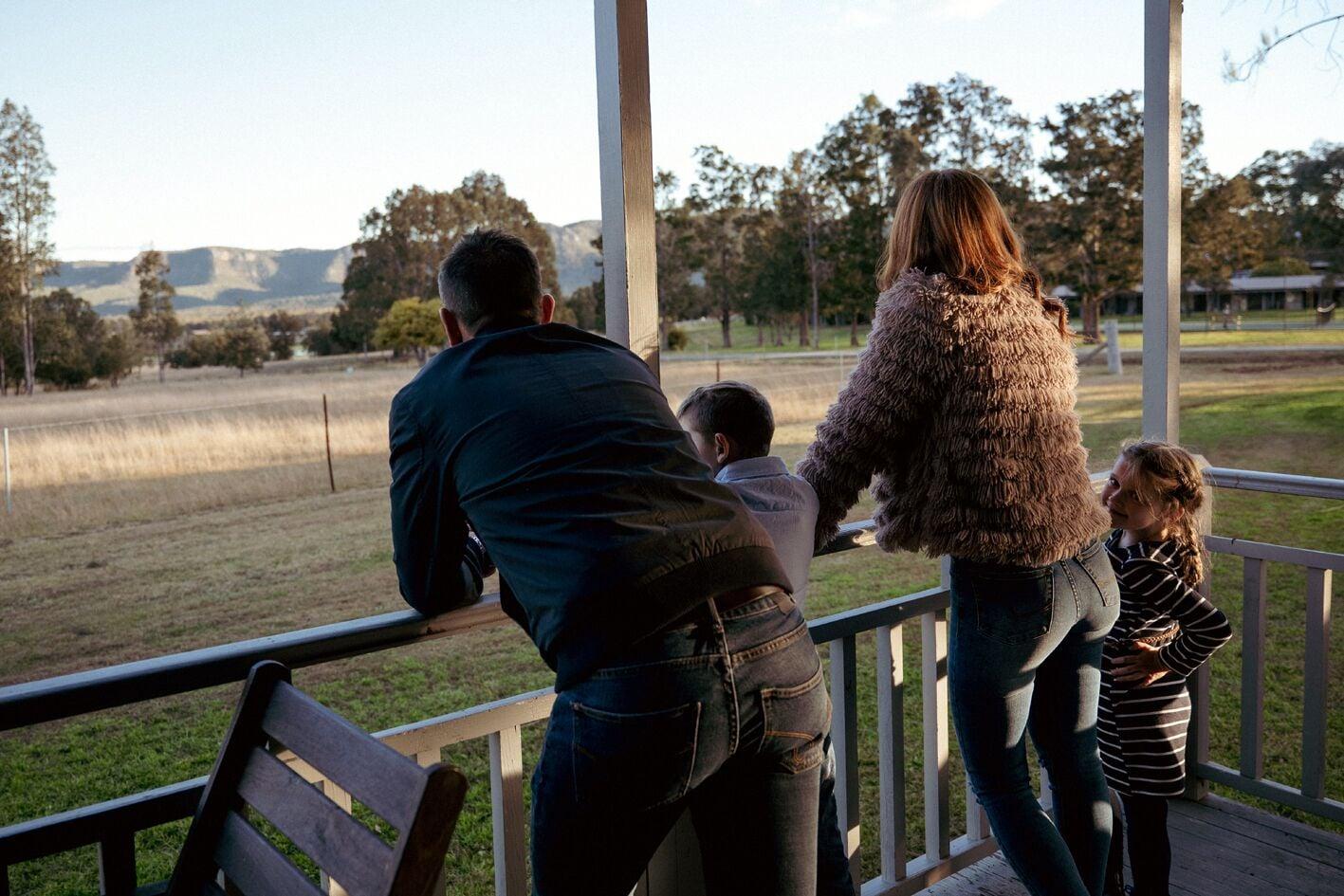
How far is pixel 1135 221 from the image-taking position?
60.2 ft

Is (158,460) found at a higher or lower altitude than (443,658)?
higher

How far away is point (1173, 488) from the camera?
6.30 feet

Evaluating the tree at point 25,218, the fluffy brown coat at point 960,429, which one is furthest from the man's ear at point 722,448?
the tree at point 25,218

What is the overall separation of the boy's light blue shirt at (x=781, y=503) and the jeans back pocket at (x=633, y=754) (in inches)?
16.4

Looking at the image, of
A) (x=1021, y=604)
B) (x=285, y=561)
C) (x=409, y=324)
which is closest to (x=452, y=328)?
(x=1021, y=604)

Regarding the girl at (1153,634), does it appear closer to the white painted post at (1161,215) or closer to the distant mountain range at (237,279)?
the white painted post at (1161,215)

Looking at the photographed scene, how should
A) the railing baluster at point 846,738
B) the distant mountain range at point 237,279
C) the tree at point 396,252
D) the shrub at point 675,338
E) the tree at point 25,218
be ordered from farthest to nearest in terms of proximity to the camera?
the shrub at point 675,338, the tree at point 396,252, the distant mountain range at point 237,279, the tree at point 25,218, the railing baluster at point 846,738

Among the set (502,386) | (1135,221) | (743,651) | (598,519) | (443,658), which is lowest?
(443,658)

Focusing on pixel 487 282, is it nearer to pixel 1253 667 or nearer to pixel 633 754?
pixel 633 754

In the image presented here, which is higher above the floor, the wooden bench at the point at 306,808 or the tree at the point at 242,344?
the tree at the point at 242,344

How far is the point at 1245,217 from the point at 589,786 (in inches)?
807

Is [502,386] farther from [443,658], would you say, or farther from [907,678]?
[443,658]

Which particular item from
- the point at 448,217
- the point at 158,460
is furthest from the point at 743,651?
the point at 448,217

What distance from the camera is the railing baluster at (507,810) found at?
1.50 metres
